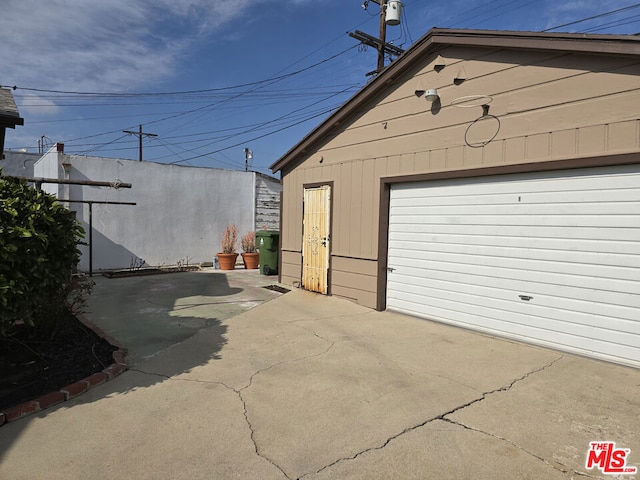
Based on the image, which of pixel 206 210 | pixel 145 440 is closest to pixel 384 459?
→ pixel 145 440

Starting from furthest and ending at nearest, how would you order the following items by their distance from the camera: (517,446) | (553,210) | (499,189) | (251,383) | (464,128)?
(464,128), (499,189), (553,210), (251,383), (517,446)

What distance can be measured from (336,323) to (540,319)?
2.78 m

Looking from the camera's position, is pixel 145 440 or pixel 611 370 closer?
pixel 145 440

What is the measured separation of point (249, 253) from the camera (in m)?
13.3

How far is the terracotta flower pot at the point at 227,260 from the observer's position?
12633 millimetres

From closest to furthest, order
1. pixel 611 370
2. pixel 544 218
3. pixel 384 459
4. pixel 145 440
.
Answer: pixel 384 459, pixel 145 440, pixel 611 370, pixel 544 218

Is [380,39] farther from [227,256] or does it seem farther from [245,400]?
[245,400]

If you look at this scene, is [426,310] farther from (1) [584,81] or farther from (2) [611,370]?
(1) [584,81]

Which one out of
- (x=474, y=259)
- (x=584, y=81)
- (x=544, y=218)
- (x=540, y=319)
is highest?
(x=584, y=81)

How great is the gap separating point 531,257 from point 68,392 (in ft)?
17.4

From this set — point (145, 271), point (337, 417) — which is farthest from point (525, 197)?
point (145, 271)

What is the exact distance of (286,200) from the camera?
9.42m

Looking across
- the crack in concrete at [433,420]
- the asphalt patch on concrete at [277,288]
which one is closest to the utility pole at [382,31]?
the asphalt patch on concrete at [277,288]

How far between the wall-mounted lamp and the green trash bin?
6.10 m
